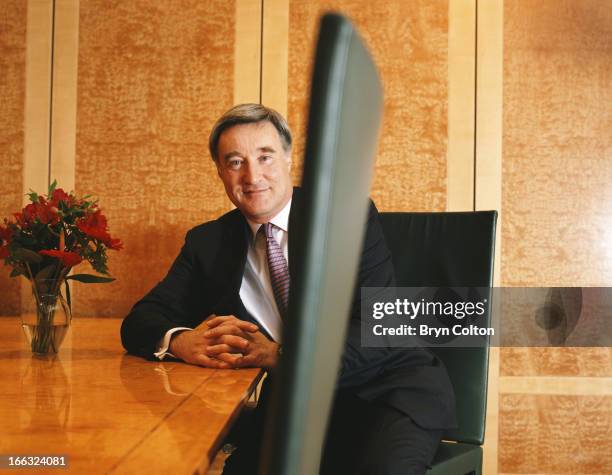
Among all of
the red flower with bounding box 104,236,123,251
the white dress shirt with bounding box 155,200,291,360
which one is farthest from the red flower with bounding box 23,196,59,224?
the white dress shirt with bounding box 155,200,291,360

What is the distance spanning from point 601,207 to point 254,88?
4.86ft

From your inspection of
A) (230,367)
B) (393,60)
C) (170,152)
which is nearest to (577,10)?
(393,60)

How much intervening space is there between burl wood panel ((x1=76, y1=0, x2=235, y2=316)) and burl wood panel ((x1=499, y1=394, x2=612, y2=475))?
1477 millimetres

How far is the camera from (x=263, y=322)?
198cm

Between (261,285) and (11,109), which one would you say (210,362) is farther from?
(11,109)

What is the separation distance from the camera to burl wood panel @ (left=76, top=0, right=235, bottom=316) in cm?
281

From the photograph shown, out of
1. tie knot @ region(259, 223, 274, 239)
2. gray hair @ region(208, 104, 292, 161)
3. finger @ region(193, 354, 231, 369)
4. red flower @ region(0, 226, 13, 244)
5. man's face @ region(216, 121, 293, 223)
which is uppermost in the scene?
gray hair @ region(208, 104, 292, 161)

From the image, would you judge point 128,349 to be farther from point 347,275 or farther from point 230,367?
point 347,275

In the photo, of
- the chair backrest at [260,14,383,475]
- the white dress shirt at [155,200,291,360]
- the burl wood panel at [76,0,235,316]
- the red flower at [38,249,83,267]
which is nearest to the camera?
the chair backrest at [260,14,383,475]

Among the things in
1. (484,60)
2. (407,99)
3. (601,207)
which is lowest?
(601,207)

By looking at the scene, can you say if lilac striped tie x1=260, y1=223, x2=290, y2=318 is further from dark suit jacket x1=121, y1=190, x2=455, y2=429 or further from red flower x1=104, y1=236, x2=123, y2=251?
red flower x1=104, y1=236, x2=123, y2=251

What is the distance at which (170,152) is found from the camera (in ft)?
9.23

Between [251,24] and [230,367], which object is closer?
[230,367]

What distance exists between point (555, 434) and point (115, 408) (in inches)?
85.2
